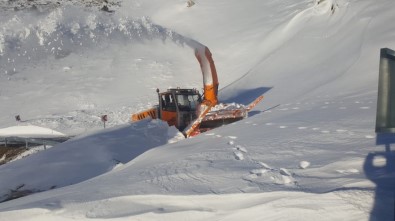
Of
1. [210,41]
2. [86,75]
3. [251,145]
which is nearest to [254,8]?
[210,41]

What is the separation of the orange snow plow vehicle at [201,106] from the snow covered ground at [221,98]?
119cm

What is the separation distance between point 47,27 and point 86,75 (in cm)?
846

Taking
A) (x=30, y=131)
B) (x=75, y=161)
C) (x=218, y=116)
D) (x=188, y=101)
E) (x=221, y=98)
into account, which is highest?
(x=188, y=101)

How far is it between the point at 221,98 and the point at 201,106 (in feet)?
23.6

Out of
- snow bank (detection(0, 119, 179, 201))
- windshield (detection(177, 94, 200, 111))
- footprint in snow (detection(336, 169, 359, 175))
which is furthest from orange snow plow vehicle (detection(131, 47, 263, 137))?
footprint in snow (detection(336, 169, 359, 175))

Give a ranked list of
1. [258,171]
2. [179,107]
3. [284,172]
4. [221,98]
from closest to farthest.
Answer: [284,172] < [258,171] < [179,107] < [221,98]

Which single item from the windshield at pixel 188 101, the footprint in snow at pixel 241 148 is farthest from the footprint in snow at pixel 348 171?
the windshield at pixel 188 101

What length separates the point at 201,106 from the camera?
13039mm

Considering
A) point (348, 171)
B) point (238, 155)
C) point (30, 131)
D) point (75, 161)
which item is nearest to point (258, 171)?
point (348, 171)

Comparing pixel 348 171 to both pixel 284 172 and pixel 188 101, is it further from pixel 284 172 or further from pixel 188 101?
pixel 188 101

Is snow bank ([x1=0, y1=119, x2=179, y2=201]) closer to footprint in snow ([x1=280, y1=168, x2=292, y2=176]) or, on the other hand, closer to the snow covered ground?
the snow covered ground

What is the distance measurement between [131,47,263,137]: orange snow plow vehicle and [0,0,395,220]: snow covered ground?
1.19 m

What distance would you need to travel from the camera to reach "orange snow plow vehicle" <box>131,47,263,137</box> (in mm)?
12117

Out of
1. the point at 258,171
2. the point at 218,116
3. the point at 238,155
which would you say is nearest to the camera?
the point at 258,171
